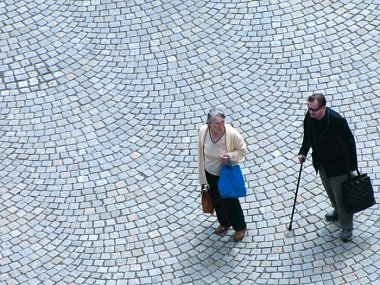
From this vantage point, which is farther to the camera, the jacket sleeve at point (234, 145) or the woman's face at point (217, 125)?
the jacket sleeve at point (234, 145)

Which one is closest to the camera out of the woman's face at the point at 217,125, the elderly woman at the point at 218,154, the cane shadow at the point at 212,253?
the woman's face at the point at 217,125

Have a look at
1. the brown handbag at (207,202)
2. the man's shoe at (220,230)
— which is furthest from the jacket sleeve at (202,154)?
the man's shoe at (220,230)

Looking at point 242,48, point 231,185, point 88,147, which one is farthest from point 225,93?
point 231,185

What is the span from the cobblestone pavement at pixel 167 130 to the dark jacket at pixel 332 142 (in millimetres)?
1022

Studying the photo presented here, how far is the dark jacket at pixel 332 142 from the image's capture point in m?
9.64

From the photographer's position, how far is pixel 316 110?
950 cm

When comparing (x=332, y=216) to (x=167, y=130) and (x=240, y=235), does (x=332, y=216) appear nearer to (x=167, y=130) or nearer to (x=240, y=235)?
(x=240, y=235)

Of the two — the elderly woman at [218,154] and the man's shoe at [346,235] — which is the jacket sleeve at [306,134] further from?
the man's shoe at [346,235]

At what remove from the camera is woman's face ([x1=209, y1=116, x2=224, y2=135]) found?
9.60 meters

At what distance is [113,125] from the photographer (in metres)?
12.3

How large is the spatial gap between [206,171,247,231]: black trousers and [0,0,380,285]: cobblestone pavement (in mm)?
243

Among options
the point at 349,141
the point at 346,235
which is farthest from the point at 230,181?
the point at 346,235

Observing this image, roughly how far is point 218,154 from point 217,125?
37 cm

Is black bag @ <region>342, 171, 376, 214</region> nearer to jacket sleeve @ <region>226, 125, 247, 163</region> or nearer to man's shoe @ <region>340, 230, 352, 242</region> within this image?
man's shoe @ <region>340, 230, 352, 242</region>
